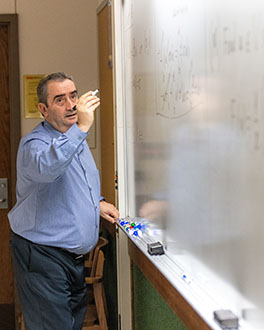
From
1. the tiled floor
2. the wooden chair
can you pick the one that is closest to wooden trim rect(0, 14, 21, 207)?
the tiled floor

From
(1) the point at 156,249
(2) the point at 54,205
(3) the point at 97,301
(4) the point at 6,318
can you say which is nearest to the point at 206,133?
(1) the point at 156,249

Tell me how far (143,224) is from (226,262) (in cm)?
91

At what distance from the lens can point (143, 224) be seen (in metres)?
2.14

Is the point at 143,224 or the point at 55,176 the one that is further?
the point at 143,224

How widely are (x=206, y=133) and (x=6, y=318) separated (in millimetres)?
2946

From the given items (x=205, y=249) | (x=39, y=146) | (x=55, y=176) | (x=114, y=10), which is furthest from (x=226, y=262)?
(x=114, y=10)

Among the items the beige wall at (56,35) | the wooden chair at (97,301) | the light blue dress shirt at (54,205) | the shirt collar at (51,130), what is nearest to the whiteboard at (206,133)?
the light blue dress shirt at (54,205)

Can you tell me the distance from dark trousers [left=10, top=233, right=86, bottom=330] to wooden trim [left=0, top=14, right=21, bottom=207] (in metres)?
1.58

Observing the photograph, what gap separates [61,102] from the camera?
2.22 m

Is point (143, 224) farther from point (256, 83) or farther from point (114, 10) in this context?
point (256, 83)

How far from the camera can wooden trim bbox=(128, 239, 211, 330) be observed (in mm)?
1352

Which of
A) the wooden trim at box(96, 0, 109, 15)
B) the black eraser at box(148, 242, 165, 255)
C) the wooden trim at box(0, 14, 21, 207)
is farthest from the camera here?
the wooden trim at box(0, 14, 21, 207)

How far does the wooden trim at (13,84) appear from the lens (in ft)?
11.9

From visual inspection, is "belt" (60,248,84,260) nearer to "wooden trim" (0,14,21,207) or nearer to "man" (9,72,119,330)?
"man" (9,72,119,330)
